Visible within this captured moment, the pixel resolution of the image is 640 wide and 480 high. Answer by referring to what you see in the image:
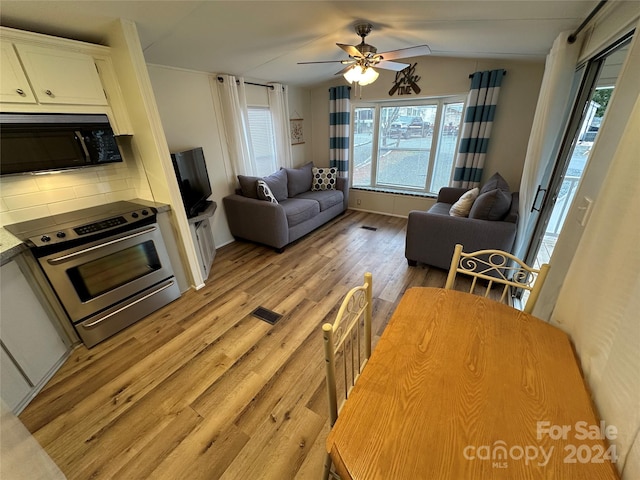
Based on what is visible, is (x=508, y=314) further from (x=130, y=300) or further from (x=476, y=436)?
(x=130, y=300)

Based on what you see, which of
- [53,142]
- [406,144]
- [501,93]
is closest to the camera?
[53,142]

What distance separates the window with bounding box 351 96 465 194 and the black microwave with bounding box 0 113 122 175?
3.80m

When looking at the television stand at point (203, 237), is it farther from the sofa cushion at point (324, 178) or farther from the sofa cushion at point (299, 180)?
the sofa cushion at point (324, 178)

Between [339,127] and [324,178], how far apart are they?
3.12 feet

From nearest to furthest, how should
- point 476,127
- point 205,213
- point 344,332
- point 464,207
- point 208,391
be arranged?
point 344,332, point 208,391, point 464,207, point 205,213, point 476,127

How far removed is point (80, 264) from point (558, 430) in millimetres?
2675

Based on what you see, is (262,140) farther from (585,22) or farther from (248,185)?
(585,22)

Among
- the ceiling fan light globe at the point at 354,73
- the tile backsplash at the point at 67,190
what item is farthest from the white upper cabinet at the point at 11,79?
the ceiling fan light globe at the point at 354,73

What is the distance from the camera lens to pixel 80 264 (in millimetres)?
1836

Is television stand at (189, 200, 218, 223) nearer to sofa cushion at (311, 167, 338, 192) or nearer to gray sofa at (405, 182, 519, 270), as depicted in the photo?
sofa cushion at (311, 167, 338, 192)

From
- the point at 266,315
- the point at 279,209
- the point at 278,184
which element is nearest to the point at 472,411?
the point at 266,315

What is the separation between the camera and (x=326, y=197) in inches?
163

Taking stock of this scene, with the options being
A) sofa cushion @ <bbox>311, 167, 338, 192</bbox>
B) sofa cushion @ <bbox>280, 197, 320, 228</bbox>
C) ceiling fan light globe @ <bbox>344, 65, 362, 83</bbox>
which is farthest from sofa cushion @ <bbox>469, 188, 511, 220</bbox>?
sofa cushion @ <bbox>311, 167, 338, 192</bbox>

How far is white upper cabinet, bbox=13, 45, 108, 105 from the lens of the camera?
1672 millimetres
